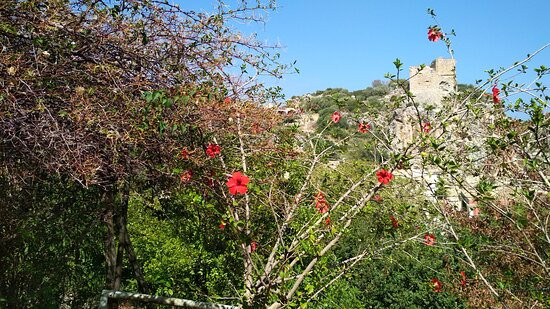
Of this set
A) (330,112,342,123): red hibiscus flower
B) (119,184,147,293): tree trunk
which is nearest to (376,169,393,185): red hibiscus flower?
(330,112,342,123): red hibiscus flower

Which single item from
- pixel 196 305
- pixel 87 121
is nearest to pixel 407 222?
pixel 196 305

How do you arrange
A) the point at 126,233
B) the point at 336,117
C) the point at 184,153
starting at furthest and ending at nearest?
the point at 336,117 < the point at 126,233 < the point at 184,153

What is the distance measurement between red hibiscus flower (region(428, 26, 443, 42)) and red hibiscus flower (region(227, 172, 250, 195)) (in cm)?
199

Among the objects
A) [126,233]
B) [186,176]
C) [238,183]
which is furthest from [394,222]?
[126,233]

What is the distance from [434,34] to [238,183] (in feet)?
6.70

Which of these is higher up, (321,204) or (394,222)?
(321,204)

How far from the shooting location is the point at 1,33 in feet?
6.74

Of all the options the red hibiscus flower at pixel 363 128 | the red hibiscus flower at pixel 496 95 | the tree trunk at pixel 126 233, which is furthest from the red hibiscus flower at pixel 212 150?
the red hibiscus flower at pixel 496 95

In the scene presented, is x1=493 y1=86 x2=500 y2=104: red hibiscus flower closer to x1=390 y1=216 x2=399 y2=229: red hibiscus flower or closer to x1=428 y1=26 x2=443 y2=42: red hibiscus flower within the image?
x1=428 y1=26 x2=443 y2=42: red hibiscus flower

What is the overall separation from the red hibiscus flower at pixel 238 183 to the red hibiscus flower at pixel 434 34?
1.99 meters

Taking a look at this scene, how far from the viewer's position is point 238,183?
2539 millimetres

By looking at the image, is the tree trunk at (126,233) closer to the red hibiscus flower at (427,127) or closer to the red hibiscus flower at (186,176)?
the red hibiscus flower at (186,176)

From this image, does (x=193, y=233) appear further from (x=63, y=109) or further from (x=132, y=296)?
(x=63, y=109)

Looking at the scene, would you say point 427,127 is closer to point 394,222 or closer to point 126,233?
point 394,222
